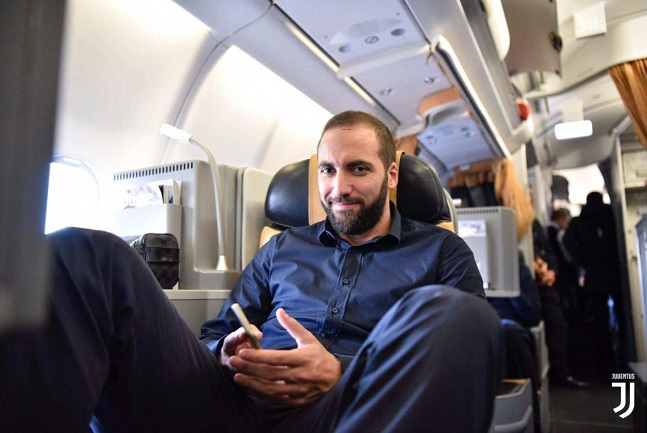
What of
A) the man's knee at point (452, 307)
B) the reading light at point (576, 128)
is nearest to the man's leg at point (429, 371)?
the man's knee at point (452, 307)

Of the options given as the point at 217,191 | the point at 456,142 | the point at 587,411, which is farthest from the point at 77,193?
the point at 587,411

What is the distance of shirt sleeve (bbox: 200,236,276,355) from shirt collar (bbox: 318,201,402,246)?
221mm

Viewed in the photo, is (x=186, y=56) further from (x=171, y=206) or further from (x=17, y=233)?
(x=17, y=233)

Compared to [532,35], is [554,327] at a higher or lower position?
lower

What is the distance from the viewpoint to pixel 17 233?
368 mm

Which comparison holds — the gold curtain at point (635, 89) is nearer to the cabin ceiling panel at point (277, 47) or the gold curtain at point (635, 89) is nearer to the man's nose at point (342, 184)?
the cabin ceiling panel at point (277, 47)

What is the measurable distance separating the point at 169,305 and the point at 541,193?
8.32 meters

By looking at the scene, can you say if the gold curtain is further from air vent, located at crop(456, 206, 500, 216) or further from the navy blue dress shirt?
the navy blue dress shirt

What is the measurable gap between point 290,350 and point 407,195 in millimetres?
1015

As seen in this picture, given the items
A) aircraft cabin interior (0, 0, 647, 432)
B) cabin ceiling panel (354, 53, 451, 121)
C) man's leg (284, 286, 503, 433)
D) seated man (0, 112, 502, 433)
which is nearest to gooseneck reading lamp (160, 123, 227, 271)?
aircraft cabin interior (0, 0, 647, 432)

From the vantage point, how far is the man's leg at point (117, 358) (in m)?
0.88

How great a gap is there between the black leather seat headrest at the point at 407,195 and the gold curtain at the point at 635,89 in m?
3.76

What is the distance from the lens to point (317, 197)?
2215mm

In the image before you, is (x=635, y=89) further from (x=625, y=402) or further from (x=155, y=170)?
(x=155, y=170)
